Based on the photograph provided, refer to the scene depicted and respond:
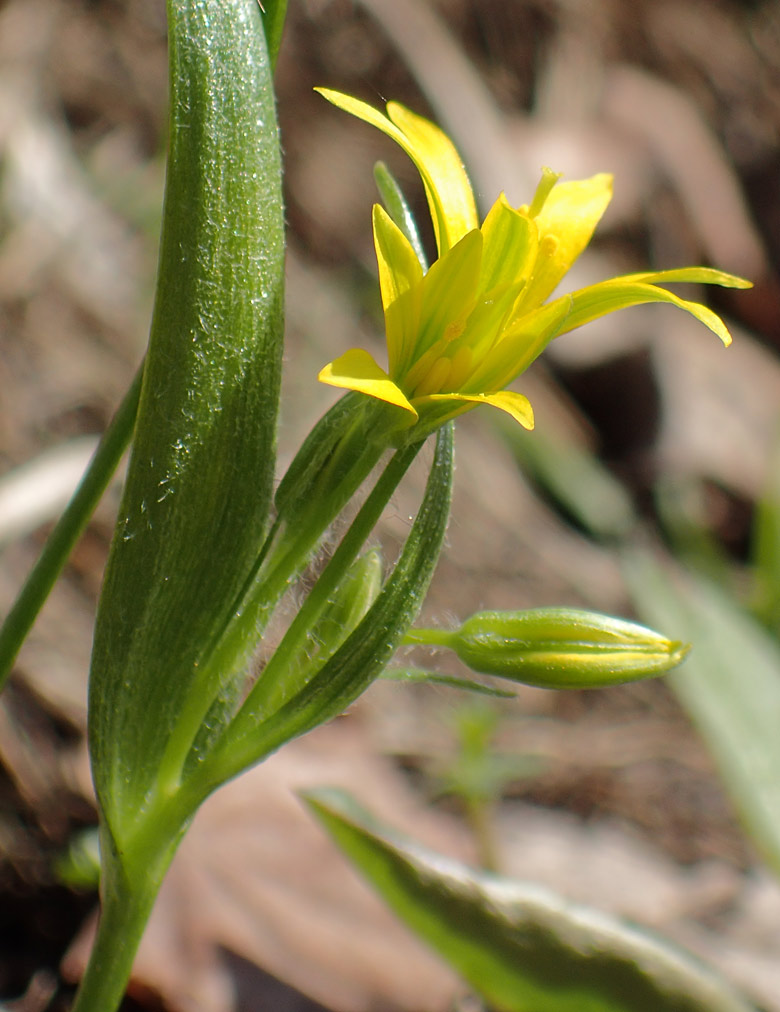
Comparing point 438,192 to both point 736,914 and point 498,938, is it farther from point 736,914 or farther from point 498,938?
point 736,914

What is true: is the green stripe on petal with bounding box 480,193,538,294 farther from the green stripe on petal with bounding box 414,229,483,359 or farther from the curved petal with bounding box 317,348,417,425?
the curved petal with bounding box 317,348,417,425

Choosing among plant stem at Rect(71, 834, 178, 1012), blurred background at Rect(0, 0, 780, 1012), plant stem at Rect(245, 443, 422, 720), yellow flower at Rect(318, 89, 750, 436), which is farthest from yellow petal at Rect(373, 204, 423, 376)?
plant stem at Rect(71, 834, 178, 1012)

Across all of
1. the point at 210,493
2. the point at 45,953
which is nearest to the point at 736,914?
the point at 45,953

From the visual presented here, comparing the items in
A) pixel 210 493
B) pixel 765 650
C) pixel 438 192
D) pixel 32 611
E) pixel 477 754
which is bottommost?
pixel 477 754

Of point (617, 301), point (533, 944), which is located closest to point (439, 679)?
point (617, 301)

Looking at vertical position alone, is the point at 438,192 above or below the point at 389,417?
above
